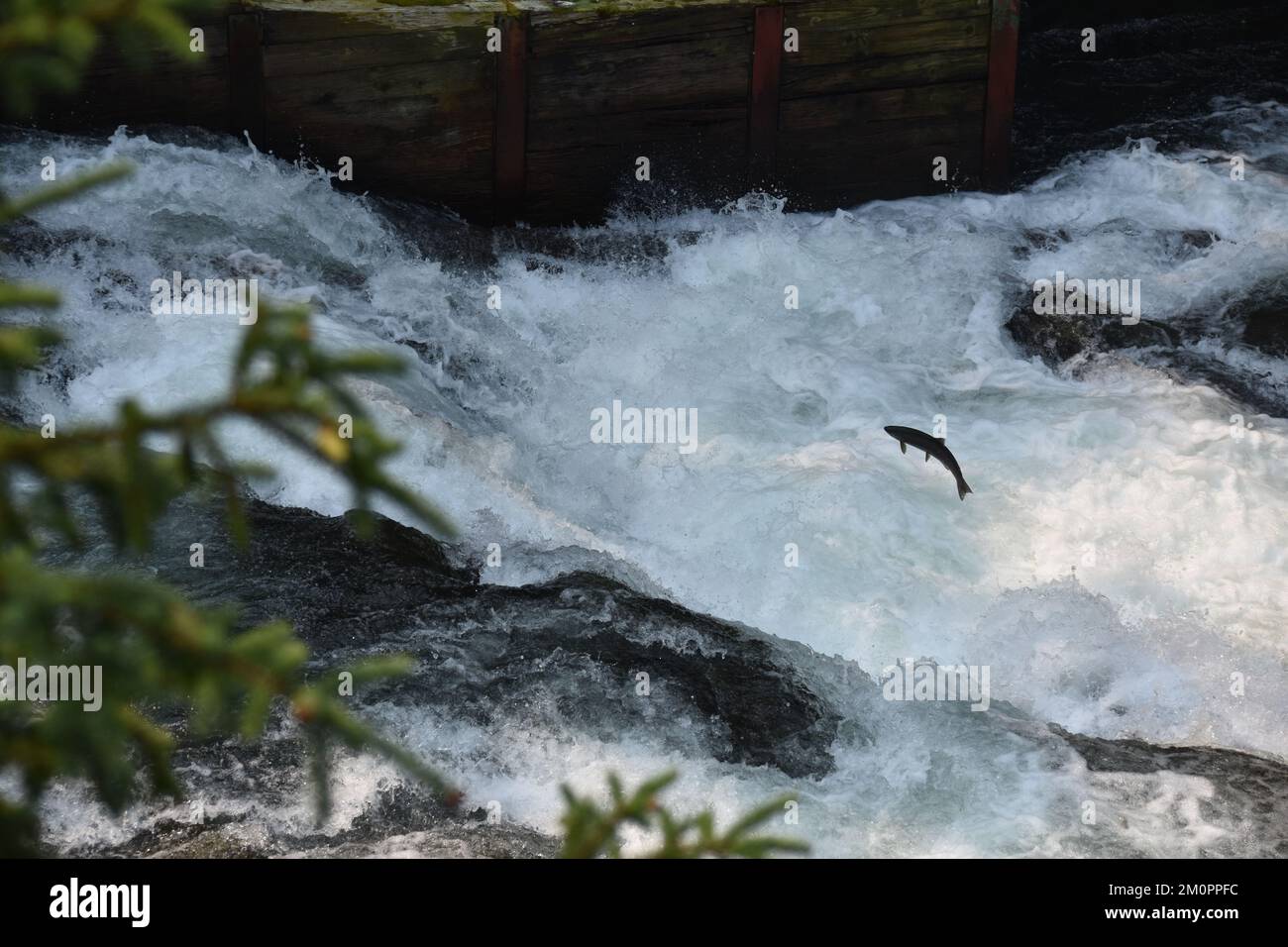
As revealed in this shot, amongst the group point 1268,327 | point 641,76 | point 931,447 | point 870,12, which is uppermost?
point 870,12

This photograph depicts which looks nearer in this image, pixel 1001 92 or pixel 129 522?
pixel 129 522

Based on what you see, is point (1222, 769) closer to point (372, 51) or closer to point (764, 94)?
point (764, 94)

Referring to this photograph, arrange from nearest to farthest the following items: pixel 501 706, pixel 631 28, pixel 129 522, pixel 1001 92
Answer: pixel 129 522 → pixel 501 706 → pixel 631 28 → pixel 1001 92

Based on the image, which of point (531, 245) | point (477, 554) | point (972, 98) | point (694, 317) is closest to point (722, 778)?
point (477, 554)

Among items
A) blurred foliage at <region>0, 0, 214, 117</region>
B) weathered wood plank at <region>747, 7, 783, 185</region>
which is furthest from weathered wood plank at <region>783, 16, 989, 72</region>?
blurred foliage at <region>0, 0, 214, 117</region>

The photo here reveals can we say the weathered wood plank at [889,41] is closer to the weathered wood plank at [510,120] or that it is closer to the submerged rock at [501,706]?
the weathered wood plank at [510,120]

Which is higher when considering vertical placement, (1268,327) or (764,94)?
(764,94)

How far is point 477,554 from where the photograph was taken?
5.91 metres

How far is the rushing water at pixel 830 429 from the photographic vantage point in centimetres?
515

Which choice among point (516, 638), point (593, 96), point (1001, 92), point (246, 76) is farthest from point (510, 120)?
point (516, 638)

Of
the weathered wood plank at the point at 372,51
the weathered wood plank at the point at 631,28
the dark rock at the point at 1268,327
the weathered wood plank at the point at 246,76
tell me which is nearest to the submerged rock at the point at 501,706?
the weathered wood plank at the point at 246,76

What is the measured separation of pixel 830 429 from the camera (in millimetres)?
7312

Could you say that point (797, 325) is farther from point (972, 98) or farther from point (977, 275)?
point (972, 98)

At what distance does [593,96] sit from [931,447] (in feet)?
11.0
